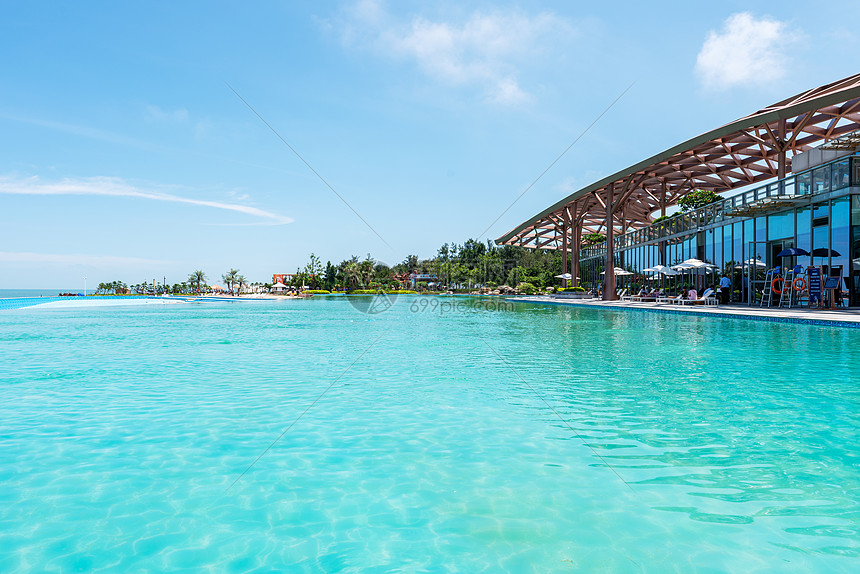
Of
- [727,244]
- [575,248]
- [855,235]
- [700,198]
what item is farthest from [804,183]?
[575,248]

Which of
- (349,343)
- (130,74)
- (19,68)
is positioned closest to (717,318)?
(349,343)

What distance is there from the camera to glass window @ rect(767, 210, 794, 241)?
1816 centimetres

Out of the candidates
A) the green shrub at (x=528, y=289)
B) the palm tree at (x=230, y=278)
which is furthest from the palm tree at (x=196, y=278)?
the green shrub at (x=528, y=289)

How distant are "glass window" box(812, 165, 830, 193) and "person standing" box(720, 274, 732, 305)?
544 centimetres

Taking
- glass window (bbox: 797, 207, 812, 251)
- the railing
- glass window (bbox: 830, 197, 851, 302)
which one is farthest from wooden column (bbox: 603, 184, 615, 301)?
glass window (bbox: 830, 197, 851, 302)

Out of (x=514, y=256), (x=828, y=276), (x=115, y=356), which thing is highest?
(x=514, y=256)

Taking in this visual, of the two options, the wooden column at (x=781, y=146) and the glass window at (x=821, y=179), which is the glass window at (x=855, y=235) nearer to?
the glass window at (x=821, y=179)

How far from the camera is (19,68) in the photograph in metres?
16.9

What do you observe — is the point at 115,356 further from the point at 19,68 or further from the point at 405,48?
the point at 19,68

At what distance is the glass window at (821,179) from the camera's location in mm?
16391

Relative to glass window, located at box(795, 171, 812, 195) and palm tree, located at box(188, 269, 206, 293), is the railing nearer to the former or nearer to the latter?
glass window, located at box(795, 171, 812, 195)

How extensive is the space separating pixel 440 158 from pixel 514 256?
158ft

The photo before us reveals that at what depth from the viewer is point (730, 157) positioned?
26.6 m

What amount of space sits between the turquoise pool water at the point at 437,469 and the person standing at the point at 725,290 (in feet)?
49.4
